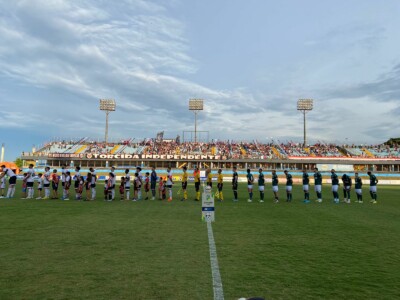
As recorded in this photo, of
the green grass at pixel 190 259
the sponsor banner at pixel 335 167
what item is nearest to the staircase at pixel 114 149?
the sponsor banner at pixel 335 167

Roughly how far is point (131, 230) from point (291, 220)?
6.01 meters

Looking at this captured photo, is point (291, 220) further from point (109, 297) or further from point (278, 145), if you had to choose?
point (278, 145)

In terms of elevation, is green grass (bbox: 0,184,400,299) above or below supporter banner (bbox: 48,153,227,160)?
below

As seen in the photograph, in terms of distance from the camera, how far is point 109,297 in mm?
4324

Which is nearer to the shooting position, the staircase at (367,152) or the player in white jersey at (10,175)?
the player in white jersey at (10,175)

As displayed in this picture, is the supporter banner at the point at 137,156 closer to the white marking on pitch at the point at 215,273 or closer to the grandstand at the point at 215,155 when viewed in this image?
the grandstand at the point at 215,155

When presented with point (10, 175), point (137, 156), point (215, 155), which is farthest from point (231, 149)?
point (10, 175)

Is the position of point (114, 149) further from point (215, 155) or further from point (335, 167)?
point (335, 167)

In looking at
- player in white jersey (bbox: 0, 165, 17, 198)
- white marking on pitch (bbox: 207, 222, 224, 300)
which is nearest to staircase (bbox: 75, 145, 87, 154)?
player in white jersey (bbox: 0, 165, 17, 198)

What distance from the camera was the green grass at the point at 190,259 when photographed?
4.62 metres

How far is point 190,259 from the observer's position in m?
6.17

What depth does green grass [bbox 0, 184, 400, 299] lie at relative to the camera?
462cm

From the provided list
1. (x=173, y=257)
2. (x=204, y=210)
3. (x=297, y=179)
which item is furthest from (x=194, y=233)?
(x=297, y=179)

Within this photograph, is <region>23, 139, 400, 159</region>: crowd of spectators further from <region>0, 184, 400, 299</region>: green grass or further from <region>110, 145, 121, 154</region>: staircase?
<region>0, 184, 400, 299</region>: green grass
